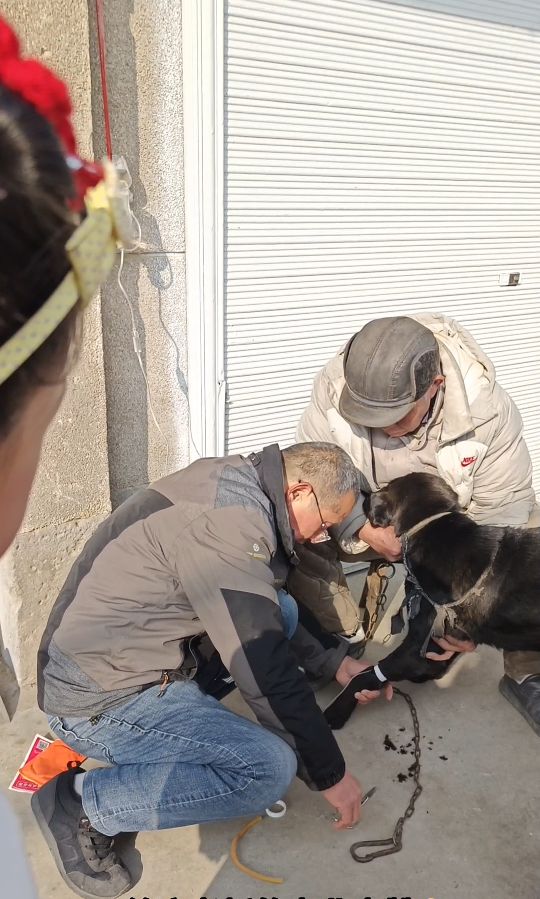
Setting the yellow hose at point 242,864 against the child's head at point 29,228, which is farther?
the yellow hose at point 242,864

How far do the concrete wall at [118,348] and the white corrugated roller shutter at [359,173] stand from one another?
36cm

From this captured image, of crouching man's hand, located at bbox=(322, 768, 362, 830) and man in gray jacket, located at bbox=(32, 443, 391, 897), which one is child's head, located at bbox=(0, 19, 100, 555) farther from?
crouching man's hand, located at bbox=(322, 768, 362, 830)

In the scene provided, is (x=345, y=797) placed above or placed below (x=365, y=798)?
above

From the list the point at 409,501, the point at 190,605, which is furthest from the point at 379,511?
the point at 190,605

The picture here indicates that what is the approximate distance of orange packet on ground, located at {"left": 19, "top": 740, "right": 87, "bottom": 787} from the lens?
2477 mm

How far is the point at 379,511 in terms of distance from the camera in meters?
2.72

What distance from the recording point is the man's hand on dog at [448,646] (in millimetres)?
2824

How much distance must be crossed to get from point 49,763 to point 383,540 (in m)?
1.58

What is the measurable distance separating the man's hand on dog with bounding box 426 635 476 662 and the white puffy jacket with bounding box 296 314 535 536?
53cm

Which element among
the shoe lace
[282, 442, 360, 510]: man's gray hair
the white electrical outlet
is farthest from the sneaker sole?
the white electrical outlet

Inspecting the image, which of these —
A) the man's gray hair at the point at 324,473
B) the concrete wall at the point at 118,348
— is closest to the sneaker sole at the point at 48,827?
the concrete wall at the point at 118,348

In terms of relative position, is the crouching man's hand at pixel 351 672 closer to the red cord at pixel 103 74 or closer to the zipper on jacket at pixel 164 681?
the zipper on jacket at pixel 164 681

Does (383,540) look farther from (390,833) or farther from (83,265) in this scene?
(83,265)

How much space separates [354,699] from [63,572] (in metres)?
1.43
